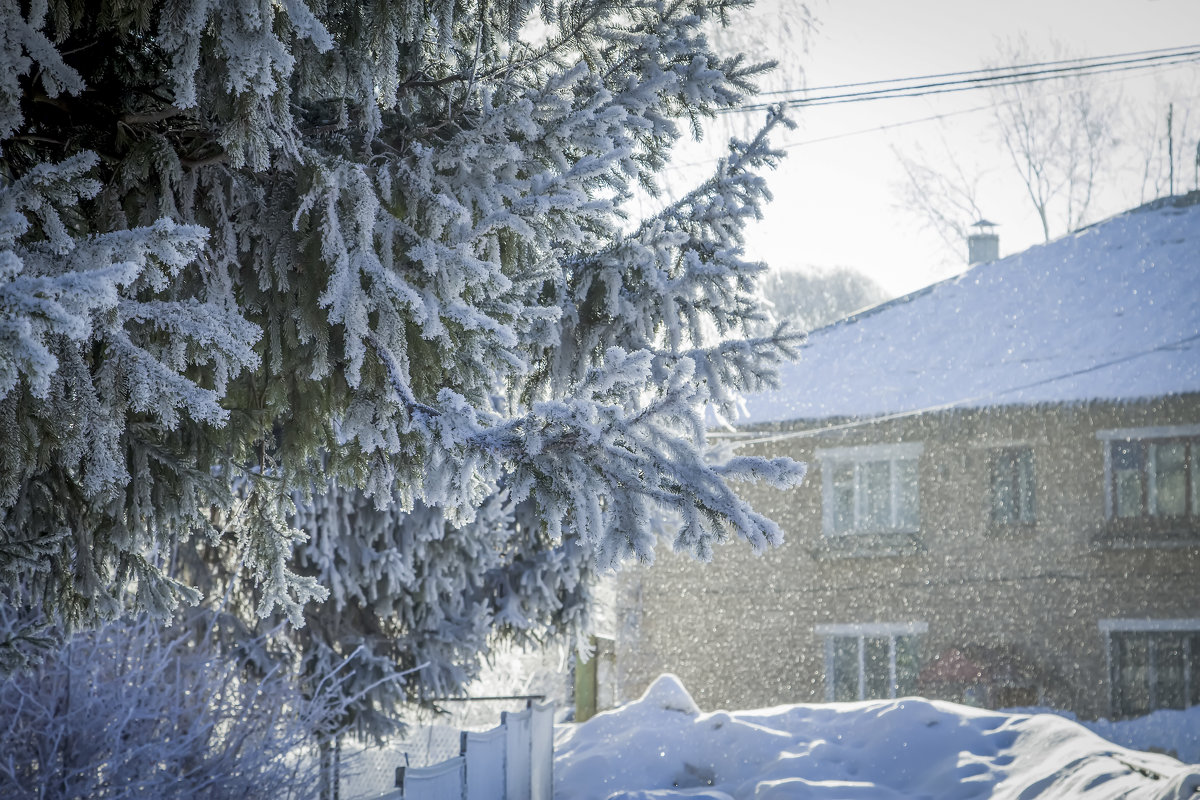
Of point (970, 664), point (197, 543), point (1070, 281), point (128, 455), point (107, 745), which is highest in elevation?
point (1070, 281)

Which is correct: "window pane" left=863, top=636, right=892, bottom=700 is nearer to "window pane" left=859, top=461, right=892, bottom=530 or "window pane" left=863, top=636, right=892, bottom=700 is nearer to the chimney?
"window pane" left=859, top=461, right=892, bottom=530

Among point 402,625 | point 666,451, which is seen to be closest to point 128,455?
point 666,451

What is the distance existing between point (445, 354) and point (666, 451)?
1.06 meters

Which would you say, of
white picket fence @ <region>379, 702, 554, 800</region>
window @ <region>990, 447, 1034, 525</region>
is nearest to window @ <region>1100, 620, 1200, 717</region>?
window @ <region>990, 447, 1034, 525</region>

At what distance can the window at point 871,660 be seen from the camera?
61.0 feet

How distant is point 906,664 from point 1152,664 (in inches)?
149

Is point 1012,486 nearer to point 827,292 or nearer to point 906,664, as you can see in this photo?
point 906,664

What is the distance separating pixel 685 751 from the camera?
38.2 ft

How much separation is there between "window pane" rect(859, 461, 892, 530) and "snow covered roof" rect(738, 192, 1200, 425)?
1277mm

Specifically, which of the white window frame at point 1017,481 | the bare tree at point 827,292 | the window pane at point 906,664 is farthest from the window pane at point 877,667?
the bare tree at point 827,292

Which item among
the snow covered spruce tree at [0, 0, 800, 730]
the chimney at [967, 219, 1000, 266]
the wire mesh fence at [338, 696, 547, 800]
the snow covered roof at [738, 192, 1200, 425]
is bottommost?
the wire mesh fence at [338, 696, 547, 800]

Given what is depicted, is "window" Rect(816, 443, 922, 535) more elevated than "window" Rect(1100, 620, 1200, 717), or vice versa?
"window" Rect(816, 443, 922, 535)

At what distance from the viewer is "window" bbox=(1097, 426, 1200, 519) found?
1747 cm

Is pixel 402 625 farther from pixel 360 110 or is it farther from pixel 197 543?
pixel 360 110
